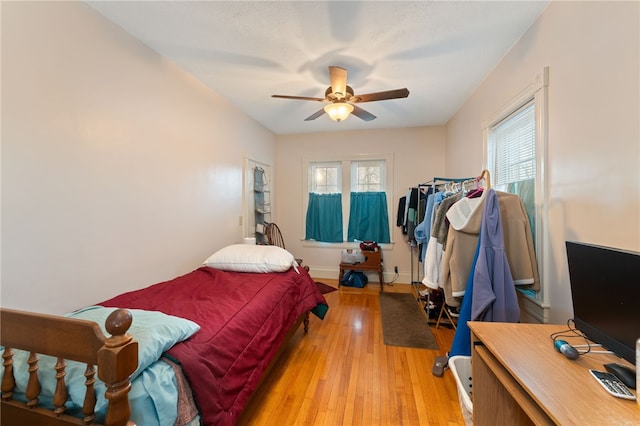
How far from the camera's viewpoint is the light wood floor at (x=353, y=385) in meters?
1.55

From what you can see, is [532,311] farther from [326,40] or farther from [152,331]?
[326,40]

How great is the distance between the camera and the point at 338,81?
212cm

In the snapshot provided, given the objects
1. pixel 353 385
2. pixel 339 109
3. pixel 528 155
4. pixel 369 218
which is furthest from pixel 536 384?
pixel 369 218

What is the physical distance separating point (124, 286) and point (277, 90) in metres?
2.33

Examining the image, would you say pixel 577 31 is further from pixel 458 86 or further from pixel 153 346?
pixel 153 346

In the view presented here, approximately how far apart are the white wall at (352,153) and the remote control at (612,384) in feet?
10.9

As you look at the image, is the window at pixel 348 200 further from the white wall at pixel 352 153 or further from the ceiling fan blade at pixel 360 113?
the ceiling fan blade at pixel 360 113

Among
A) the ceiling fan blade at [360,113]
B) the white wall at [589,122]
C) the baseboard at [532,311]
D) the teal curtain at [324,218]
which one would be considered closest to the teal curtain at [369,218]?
the teal curtain at [324,218]

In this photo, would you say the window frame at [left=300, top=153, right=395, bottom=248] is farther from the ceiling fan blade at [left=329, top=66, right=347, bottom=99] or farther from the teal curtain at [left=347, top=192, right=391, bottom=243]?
the ceiling fan blade at [left=329, top=66, right=347, bottom=99]

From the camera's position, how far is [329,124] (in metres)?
3.91

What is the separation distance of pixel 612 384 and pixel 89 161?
2.68m

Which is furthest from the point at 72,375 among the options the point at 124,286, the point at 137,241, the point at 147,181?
the point at 147,181

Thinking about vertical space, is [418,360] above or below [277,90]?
below

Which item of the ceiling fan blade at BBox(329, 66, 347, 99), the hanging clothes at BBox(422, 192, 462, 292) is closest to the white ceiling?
the ceiling fan blade at BBox(329, 66, 347, 99)
